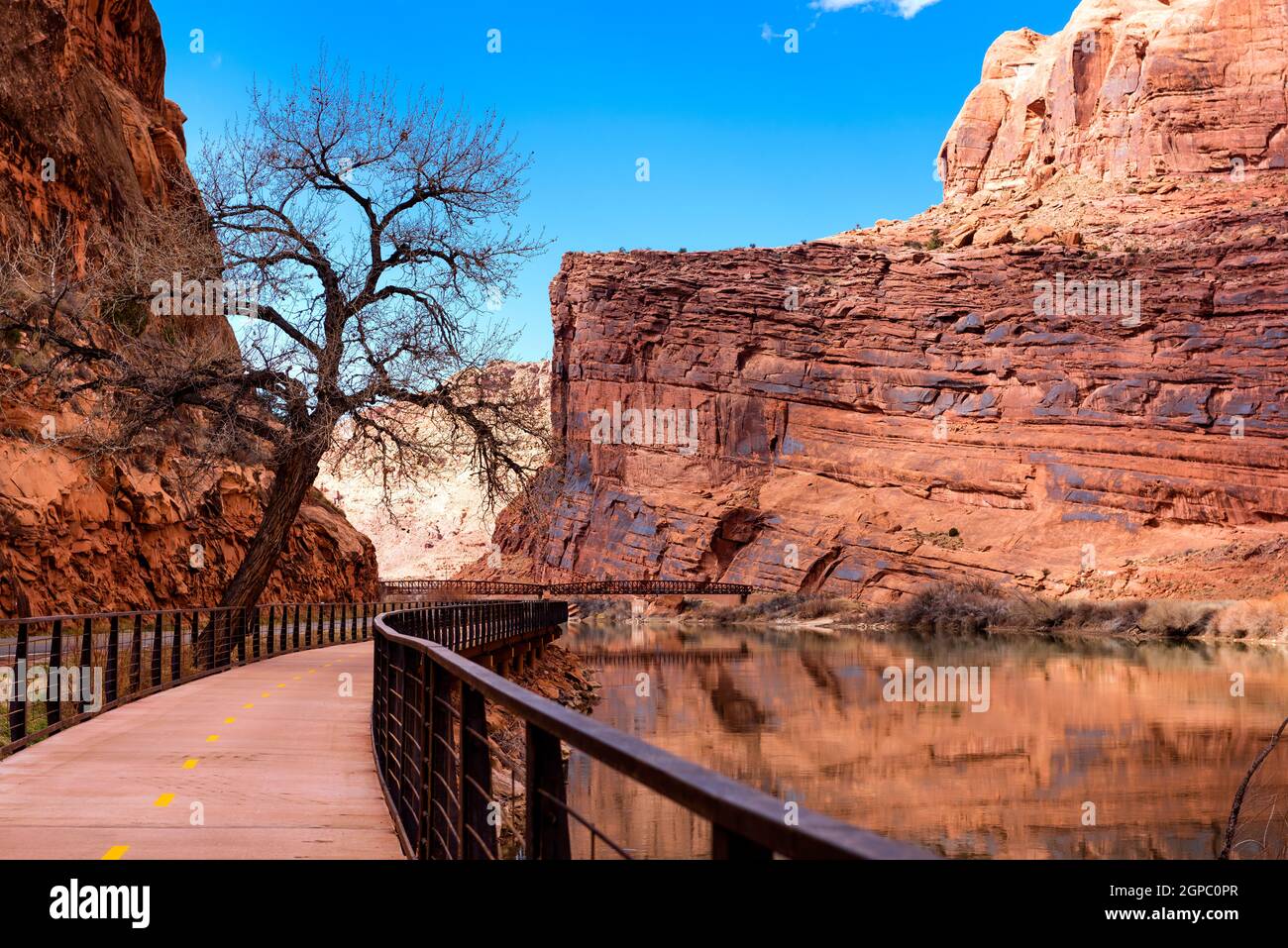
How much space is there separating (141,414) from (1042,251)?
72.9 metres

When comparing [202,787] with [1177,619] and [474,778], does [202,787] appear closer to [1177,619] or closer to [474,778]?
[474,778]

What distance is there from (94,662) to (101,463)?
9238mm

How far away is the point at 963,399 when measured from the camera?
80875 millimetres

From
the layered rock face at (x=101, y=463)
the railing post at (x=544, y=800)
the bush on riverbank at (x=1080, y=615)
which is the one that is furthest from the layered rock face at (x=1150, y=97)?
the railing post at (x=544, y=800)

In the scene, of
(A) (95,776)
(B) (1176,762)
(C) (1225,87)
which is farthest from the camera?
(C) (1225,87)

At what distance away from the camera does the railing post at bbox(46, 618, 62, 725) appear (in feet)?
40.8

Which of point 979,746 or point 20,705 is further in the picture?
point 979,746

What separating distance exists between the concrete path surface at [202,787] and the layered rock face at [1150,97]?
10235cm

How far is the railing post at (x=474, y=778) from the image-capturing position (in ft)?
17.1

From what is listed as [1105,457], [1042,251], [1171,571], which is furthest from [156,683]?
[1042,251]

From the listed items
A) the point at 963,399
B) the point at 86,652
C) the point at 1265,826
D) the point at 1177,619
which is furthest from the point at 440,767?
the point at 963,399

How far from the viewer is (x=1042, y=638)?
170 feet

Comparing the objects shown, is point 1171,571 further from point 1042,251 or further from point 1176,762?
point 1176,762

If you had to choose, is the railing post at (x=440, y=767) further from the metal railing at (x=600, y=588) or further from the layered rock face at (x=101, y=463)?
the metal railing at (x=600, y=588)
